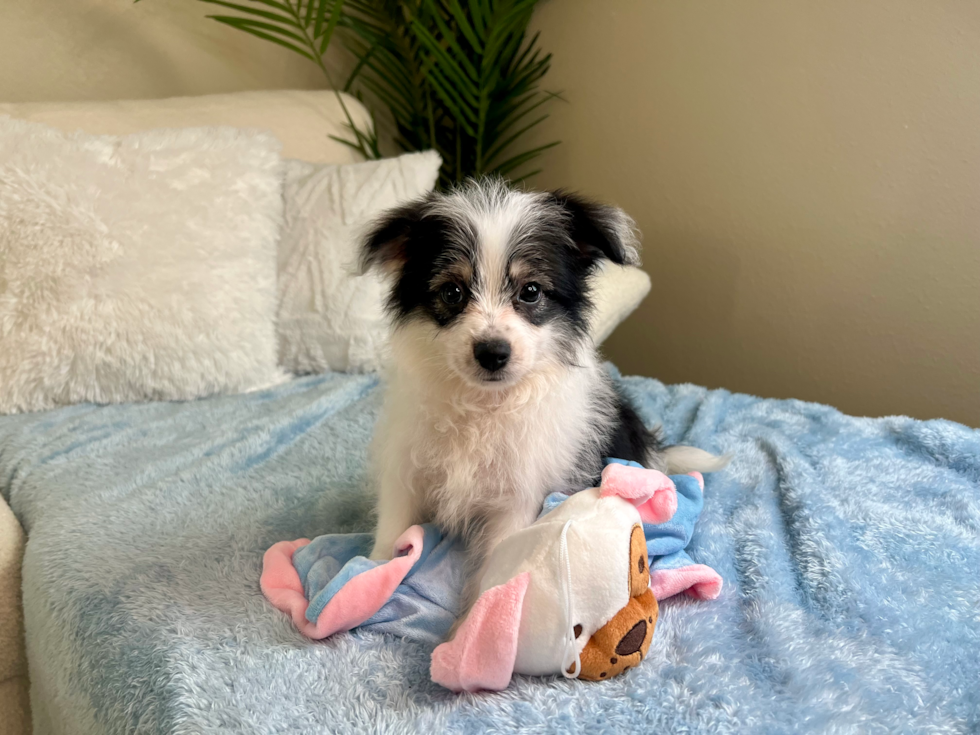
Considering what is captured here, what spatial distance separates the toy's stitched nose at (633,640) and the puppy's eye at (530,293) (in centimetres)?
66

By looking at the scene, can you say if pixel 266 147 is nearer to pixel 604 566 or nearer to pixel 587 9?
pixel 587 9

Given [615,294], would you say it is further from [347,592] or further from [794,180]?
[347,592]

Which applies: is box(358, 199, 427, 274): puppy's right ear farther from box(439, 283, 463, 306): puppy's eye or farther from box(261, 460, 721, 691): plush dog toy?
box(261, 460, 721, 691): plush dog toy

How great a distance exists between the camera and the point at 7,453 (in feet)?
5.71

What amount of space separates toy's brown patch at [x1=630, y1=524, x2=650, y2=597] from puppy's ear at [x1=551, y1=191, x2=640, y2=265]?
623mm

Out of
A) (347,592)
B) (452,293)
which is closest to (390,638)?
(347,592)

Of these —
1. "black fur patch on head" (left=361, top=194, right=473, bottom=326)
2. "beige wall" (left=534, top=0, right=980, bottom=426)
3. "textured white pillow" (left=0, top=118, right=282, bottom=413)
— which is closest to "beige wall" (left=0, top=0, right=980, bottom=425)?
"beige wall" (left=534, top=0, right=980, bottom=426)

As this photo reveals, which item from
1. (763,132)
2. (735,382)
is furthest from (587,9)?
(735,382)

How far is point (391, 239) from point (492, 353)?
41cm

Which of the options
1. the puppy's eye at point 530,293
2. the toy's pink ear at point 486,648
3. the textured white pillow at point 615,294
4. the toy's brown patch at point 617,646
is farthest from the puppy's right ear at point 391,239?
the textured white pillow at point 615,294

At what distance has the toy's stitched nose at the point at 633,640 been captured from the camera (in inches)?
39.4

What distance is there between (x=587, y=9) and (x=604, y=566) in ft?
9.27

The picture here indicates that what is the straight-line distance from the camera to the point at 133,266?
2.02m

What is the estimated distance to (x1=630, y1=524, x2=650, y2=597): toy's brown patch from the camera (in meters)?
1.04
